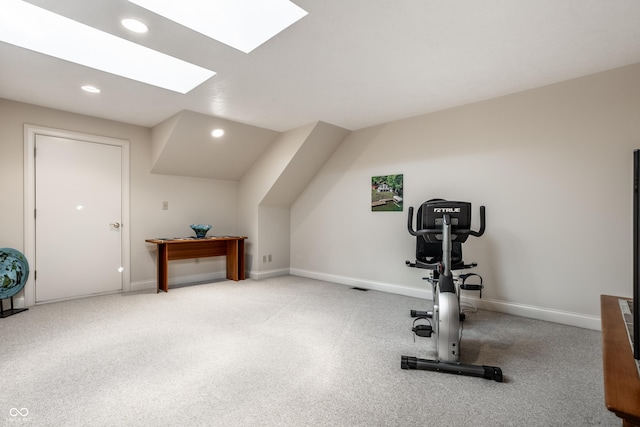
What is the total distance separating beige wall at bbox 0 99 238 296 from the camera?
360cm

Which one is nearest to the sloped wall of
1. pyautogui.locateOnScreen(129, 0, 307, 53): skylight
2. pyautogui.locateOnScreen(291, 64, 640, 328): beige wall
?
pyautogui.locateOnScreen(291, 64, 640, 328): beige wall

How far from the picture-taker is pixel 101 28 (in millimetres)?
2229

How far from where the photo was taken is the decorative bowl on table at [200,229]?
4.83m

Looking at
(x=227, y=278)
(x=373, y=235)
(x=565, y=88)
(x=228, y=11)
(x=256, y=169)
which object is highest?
(x=228, y=11)

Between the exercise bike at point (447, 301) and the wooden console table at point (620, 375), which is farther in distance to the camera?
the exercise bike at point (447, 301)

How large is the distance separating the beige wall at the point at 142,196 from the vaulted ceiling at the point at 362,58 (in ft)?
0.73

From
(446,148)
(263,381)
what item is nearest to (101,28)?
(263,381)

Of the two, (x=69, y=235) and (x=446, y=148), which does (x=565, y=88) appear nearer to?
(x=446, y=148)

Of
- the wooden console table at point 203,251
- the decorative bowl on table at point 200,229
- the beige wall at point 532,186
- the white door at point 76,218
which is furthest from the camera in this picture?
the decorative bowl on table at point 200,229

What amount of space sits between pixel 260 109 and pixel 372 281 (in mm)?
2771

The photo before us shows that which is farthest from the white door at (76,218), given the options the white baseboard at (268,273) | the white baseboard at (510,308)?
the white baseboard at (510,308)

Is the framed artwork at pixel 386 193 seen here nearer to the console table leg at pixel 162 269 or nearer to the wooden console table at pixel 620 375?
the console table leg at pixel 162 269

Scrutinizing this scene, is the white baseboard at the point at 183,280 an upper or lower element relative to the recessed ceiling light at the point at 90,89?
lower

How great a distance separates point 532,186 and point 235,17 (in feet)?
10.4
